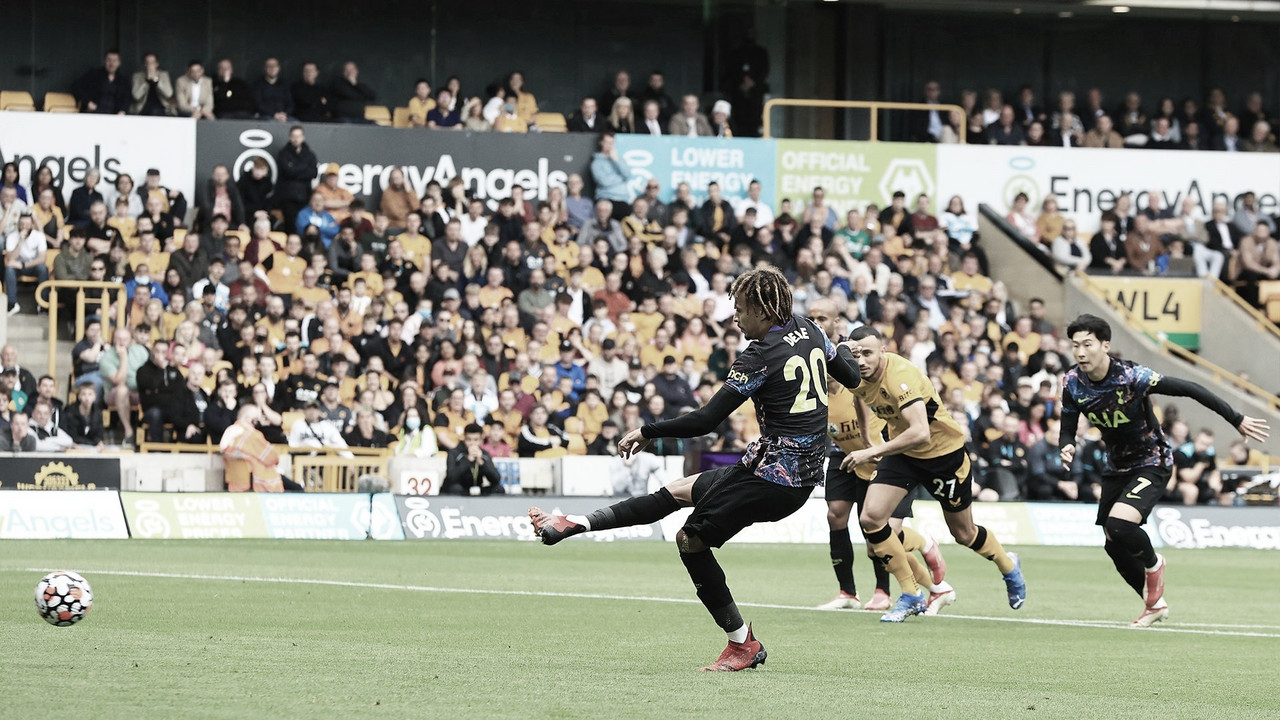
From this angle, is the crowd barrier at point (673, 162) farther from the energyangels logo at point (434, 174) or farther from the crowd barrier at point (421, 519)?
the crowd barrier at point (421, 519)

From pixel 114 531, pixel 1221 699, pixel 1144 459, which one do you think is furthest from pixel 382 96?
pixel 1221 699

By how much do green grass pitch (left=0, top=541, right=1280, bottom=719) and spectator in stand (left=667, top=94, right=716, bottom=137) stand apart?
13840 millimetres

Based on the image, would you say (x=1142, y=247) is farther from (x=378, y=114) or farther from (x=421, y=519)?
(x=421, y=519)

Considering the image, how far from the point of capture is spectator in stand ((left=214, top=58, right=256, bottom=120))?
29.2m

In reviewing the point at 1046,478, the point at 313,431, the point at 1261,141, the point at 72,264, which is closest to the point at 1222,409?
the point at 1046,478

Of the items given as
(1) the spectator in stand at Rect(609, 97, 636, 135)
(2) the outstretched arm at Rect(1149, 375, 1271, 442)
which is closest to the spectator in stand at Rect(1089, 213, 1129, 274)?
(1) the spectator in stand at Rect(609, 97, 636, 135)

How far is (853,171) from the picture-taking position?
3172 cm

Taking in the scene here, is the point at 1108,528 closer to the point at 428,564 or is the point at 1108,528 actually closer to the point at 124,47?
the point at 428,564

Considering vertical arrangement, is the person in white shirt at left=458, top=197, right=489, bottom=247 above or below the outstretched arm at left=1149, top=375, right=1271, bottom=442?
above

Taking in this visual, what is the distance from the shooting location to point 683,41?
3522cm

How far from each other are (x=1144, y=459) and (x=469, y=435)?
1122cm

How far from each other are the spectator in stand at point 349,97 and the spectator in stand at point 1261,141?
53.2 feet

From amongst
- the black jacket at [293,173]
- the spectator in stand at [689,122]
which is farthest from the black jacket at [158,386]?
the spectator in stand at [689,122]

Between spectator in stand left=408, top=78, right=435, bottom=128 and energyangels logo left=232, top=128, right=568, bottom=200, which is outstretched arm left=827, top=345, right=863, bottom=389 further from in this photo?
spectator in stand left=408, top=78, right=435, bottom=128
